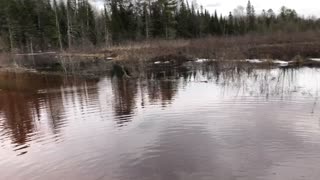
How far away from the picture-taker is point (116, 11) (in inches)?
2913

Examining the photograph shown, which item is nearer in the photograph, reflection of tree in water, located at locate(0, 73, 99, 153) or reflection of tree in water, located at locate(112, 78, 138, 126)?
reflection of tree in water, located at locate(0, 73, 99, 153)

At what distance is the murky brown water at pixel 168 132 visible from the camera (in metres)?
9.27

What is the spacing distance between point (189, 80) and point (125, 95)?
5624mm

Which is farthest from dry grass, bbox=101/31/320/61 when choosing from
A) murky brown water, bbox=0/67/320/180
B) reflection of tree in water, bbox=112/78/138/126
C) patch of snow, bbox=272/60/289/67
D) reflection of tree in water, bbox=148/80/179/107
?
murky brown water, bbox=0/67/320/180

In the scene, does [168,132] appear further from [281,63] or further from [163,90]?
[281,63]

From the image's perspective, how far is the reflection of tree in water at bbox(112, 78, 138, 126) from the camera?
1481 centimetres

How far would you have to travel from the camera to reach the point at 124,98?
739 inches

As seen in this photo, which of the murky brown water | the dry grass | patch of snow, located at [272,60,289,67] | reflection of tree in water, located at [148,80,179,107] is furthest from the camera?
the dry grass

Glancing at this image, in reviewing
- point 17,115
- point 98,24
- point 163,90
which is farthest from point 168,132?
point 98,24

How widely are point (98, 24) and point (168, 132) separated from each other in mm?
69620

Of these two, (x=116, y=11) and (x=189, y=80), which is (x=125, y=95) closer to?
(x=189, y=80)

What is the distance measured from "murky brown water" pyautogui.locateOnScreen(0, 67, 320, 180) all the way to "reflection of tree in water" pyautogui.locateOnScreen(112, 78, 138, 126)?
1.9 inches

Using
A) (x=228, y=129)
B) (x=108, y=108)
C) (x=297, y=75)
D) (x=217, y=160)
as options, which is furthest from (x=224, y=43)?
(x=217, y=160)

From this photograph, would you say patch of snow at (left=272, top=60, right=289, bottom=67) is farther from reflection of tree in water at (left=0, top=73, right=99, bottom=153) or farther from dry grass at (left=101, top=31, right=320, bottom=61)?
reflection of tree in water at (left=0, top=73, right=99, bottom=153)
